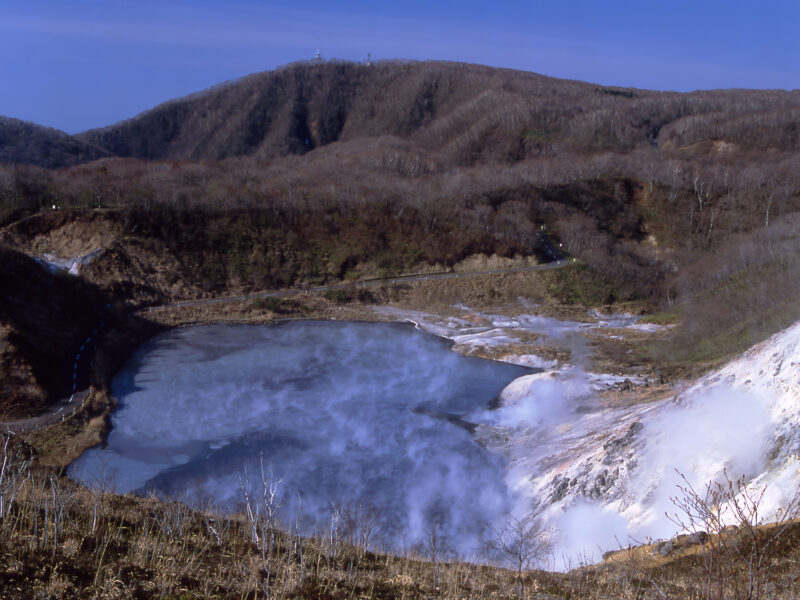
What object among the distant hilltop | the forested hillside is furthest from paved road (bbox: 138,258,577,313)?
the distant hilltop

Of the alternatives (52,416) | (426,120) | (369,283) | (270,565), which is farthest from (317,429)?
(426,120)

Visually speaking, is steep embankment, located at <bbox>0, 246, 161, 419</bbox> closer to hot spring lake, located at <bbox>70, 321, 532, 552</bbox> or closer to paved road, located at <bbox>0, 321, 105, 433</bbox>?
paved road, located at <bbox>0, 321, 105, 433</bbox>

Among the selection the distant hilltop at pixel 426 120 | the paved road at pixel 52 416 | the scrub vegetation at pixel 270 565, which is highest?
the distant hilltop at pixel 426 120

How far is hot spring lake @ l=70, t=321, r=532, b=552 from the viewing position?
19.1m

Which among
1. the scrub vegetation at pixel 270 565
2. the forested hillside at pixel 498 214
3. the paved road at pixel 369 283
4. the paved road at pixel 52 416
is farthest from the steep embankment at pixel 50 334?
the scrub vegetation at pixel 270 565

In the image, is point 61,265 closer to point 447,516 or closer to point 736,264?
point 447,516

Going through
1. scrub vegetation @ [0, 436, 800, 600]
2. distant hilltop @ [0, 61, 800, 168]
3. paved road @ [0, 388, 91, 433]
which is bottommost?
paved road @ [0, 388, 91, 433]

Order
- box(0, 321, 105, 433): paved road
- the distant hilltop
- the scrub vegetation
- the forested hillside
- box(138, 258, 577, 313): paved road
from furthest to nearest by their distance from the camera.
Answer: the distant hilltop
box(138, 258, 577, 313): paved road
the forested hillside
box(0, 321, 105, 433): paved road
the scrub vegetation

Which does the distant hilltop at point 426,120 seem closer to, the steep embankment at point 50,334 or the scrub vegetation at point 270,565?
Answer: the steep embankment at point 50,334

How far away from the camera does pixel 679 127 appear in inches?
3423

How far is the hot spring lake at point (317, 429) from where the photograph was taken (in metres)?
19.1

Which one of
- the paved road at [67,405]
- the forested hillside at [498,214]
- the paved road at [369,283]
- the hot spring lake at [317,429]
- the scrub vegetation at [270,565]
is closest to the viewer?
the scrub vegetation at [270,565]

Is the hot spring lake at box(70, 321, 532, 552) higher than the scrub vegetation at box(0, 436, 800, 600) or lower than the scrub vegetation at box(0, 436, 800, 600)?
lower

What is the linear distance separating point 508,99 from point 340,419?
83.8 metres
